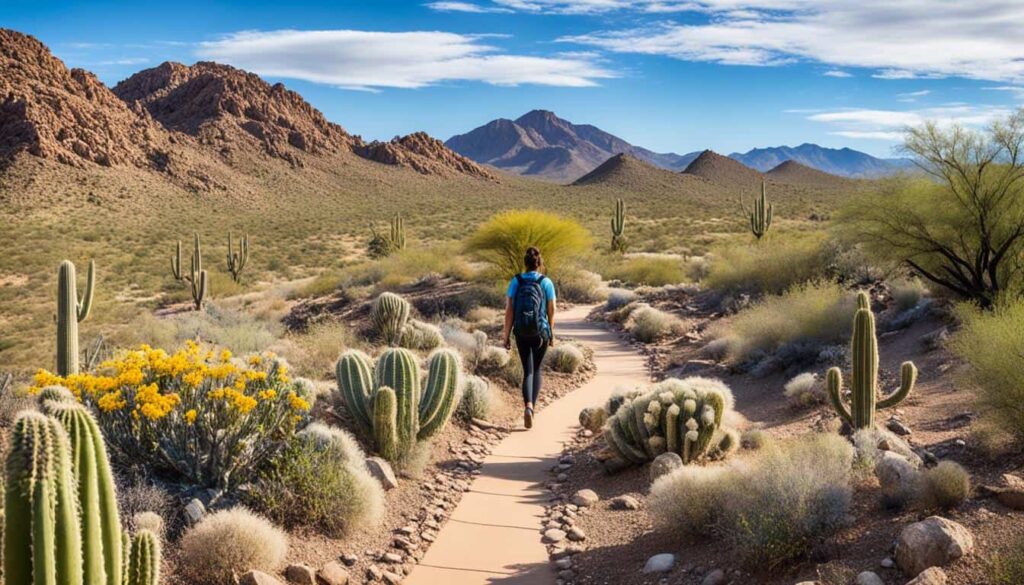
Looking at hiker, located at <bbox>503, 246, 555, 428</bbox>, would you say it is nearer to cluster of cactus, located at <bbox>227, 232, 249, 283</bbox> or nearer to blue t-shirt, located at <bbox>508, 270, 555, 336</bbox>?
blue t-shirt, located at <bbox>508, 270, 555, 336</bbox>

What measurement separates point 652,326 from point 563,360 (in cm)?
365

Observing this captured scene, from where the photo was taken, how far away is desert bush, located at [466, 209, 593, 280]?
2009cm

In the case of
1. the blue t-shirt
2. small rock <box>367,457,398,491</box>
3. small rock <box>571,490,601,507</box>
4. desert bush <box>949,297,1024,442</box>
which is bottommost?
small rock <box>571,490,601,507</box>

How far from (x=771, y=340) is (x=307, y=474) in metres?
8.44

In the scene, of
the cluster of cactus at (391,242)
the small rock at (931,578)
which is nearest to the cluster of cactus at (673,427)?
the small rock at (931,578)

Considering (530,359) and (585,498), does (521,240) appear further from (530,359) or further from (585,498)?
(585,498)

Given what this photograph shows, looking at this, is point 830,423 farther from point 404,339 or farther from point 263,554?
point 404,339

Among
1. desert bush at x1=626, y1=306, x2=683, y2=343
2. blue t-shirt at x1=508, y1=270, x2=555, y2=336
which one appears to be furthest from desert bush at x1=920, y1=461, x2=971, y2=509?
desert bush at x1=626, y1=306, x2=683, y2=343

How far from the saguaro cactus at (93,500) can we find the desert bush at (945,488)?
180 inches

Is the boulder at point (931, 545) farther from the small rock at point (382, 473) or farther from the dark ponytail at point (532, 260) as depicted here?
the dark ponytail at point (532, 260)

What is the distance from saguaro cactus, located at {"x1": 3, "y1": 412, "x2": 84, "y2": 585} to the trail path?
2.99m

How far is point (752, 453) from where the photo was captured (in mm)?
7668

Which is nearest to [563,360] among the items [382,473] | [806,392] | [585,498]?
[806,392]

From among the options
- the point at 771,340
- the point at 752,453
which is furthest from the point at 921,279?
the point at 752,453
